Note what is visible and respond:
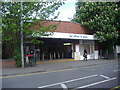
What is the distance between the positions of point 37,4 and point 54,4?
1.59m

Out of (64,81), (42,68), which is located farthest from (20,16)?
(64,81)

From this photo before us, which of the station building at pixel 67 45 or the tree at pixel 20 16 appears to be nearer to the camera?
the tree at pixel 20 16

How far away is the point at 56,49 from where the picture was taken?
67.1 ft

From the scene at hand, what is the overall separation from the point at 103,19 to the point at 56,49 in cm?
767

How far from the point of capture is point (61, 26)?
19312mm

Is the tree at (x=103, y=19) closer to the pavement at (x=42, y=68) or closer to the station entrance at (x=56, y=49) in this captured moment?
the station entrance at (x=56, y=49)

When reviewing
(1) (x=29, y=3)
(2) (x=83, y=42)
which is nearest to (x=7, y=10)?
(1) (x=29, y=3)

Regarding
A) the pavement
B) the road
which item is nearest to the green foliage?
the pavement

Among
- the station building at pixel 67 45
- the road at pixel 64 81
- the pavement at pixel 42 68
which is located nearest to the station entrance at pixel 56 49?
the station building at pixel 67 45

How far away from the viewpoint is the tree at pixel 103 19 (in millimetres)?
19891

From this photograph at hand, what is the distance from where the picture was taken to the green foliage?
19875mm

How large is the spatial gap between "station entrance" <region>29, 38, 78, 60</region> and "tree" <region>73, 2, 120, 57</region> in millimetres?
3462

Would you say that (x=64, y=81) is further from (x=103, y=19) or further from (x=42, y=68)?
(x=103, y=19)

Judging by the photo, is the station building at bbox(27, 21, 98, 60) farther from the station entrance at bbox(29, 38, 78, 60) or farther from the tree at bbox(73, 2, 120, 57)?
the tree at bbox(73, 2, 120, 57)
